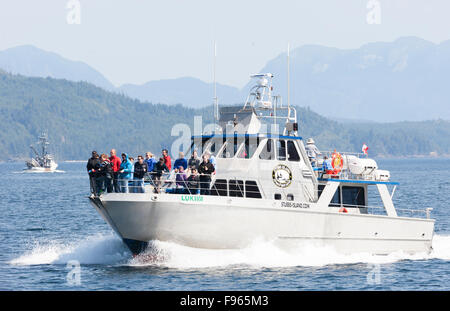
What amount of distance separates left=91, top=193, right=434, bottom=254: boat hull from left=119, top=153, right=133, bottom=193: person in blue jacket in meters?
0.45

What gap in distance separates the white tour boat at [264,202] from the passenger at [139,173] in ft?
1.36

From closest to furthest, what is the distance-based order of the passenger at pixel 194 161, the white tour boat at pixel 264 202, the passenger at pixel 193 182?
1. the white tour boat at pixel 264 202
2. the passenger at pixel 193 182
3. the passenger at pixel 194 161

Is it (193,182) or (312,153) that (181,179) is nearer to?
(193,182)

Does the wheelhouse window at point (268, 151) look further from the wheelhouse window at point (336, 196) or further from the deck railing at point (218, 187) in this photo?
the wheelhouse window at point (336, 196)

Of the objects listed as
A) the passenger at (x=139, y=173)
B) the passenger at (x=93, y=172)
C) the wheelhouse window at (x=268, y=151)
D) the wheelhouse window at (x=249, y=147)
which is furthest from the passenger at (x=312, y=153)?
the passenger at (x=93, y=172)

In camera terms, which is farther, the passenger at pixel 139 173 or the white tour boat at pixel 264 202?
the passenger at pixel 139 173

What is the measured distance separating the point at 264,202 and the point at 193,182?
7.28ft

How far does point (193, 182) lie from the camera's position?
21203mm

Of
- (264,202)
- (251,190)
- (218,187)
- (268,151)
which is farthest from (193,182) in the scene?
(268,151)

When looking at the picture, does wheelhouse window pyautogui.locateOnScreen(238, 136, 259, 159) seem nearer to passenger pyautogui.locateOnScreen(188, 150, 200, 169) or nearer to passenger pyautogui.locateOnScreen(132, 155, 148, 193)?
passenger pyautogui.locateOnScreen(188, 150, 200, 169)

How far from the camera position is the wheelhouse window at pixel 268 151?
2281 cm

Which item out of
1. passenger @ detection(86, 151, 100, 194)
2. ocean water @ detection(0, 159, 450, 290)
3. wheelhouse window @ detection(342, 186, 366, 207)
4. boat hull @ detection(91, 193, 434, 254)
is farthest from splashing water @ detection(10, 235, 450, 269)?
passenger @ detection(86, 151, 100, 194)

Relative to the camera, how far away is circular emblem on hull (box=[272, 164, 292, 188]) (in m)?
22.7
